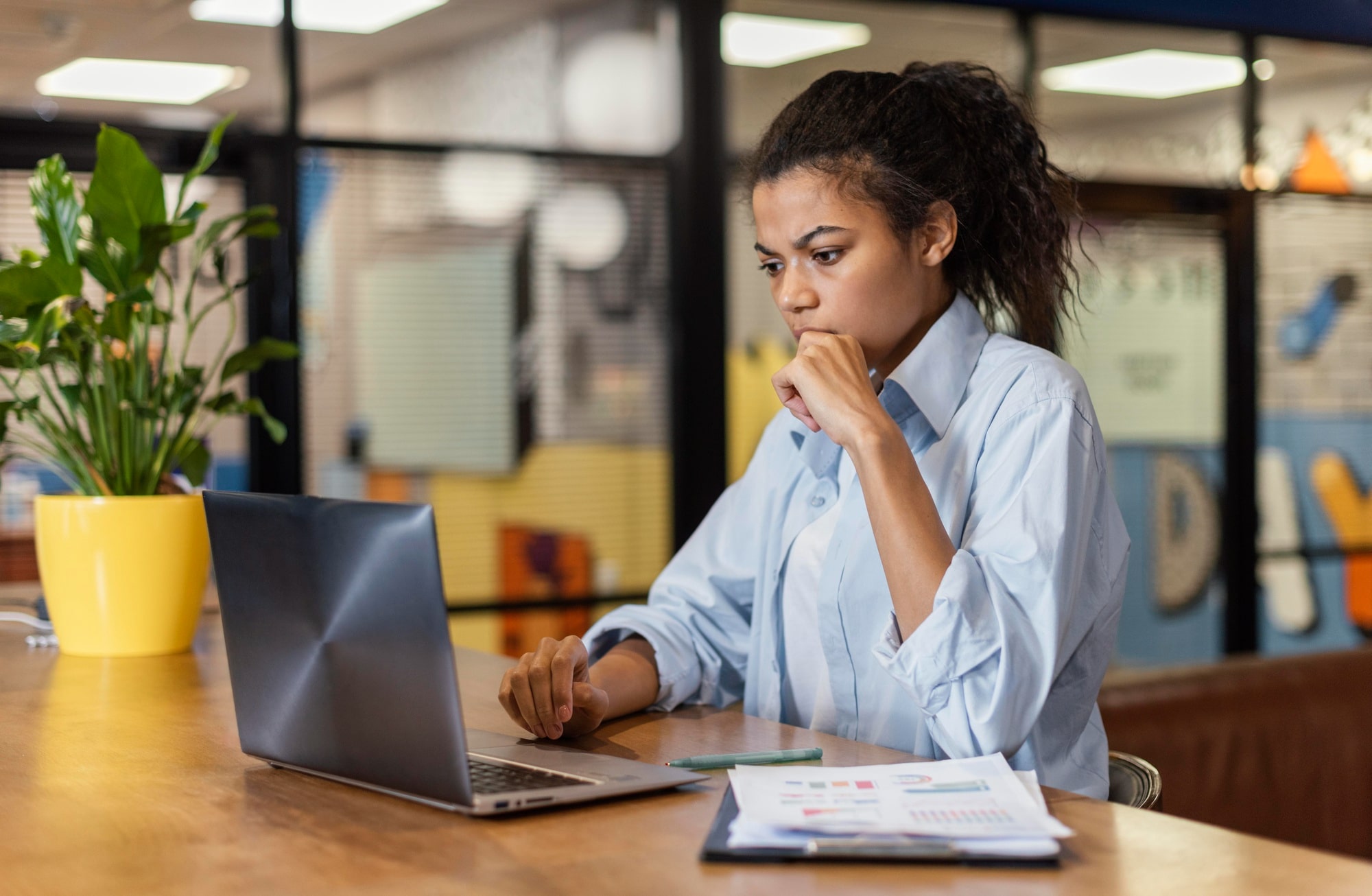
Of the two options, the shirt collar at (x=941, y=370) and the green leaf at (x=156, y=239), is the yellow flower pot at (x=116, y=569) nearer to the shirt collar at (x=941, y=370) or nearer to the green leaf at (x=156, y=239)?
the green leaf at (x=156, y=239)

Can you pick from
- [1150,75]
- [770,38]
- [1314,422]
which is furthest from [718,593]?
[1314,422]

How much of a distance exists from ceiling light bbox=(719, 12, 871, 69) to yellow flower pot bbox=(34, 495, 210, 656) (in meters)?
2.49

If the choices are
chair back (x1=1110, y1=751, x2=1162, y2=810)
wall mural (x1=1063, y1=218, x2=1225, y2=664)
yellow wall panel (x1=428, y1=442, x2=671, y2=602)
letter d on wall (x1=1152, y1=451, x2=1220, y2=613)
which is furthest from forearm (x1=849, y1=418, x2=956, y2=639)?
letter d on wall (x1=1152, y1=451, x2=1220, y2=613)

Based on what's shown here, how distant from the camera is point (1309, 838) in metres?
2.77

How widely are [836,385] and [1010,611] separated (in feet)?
1.01

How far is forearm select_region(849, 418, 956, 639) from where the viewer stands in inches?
56.7

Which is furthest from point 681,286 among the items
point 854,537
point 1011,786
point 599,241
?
point 1011,786

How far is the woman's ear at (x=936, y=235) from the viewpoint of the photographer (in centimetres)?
174

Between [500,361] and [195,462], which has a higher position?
[500,361]

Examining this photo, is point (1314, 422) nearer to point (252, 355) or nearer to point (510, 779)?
point (252, 355)

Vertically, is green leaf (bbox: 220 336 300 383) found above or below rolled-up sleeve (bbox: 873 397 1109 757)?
above

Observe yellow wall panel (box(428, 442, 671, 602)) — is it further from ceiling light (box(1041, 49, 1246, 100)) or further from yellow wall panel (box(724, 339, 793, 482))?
ceiling light (box(1041, 49, 1246, 100))

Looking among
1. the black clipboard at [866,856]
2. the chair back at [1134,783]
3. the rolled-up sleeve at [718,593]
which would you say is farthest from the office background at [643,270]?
the black clipboard at [866,856]

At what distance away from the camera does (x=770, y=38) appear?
163 inches
